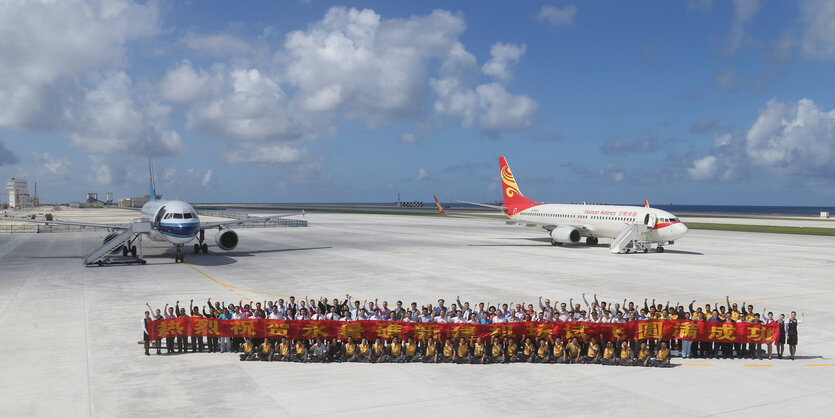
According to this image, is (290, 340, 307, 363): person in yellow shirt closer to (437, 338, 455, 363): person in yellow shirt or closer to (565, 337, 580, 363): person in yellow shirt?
(437, 338, 455, 363): person in yellow shirt

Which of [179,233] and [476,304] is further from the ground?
[179,233]

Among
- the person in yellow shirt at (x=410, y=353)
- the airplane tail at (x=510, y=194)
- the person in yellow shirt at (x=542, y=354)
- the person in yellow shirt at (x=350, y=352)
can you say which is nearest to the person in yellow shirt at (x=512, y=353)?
the person in yellow shirt at (x=542, y=354)

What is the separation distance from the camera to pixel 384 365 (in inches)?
658

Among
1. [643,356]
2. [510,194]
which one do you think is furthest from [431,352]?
[510,194]

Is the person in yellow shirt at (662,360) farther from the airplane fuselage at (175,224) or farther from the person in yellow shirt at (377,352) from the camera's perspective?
the airplane fuselage at (175,224)

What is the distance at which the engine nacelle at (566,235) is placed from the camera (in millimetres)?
51781

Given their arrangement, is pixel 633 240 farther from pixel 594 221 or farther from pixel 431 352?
pixel 431 352

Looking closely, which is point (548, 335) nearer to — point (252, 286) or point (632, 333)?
point (632, 333)

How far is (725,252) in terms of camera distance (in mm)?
47812

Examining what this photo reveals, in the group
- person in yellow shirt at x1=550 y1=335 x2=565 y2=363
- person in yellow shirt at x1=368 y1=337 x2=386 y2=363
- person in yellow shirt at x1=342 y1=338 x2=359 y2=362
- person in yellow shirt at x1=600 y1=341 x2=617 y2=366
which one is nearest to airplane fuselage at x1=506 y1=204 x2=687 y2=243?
person in yellow shirt at x1=600 y1=341 x2=617 y2=366

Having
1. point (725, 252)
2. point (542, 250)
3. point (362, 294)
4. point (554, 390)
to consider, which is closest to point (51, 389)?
point (554, 390)

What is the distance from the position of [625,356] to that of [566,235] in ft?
118

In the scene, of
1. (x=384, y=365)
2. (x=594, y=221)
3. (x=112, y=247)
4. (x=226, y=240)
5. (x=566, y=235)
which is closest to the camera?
(x=384, y=365)

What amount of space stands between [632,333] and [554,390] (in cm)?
434
